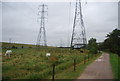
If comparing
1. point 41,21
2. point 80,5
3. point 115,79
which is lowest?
point 115,79

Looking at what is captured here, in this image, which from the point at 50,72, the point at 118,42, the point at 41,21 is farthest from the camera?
the point at 118,42

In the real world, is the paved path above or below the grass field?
below

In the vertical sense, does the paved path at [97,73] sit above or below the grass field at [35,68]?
below

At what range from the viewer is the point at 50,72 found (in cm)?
1114

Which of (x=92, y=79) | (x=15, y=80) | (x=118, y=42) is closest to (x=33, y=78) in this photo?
(x=15, y=80)

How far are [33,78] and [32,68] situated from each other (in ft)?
12.6

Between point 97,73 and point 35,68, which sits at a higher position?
point 35,68

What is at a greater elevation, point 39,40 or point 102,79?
point 39,40

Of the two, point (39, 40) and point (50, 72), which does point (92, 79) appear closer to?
point (50, 72)

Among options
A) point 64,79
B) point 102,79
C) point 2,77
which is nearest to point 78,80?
point 64,79

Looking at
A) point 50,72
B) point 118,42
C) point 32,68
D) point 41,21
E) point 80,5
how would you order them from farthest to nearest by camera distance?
point 118,42
point 80,5
point 41,21
point 32,68
point 50,72

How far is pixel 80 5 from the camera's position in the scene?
32.7 meters

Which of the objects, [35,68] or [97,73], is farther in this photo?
[35,68]

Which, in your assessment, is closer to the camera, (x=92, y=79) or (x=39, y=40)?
(x=92, y=79)
